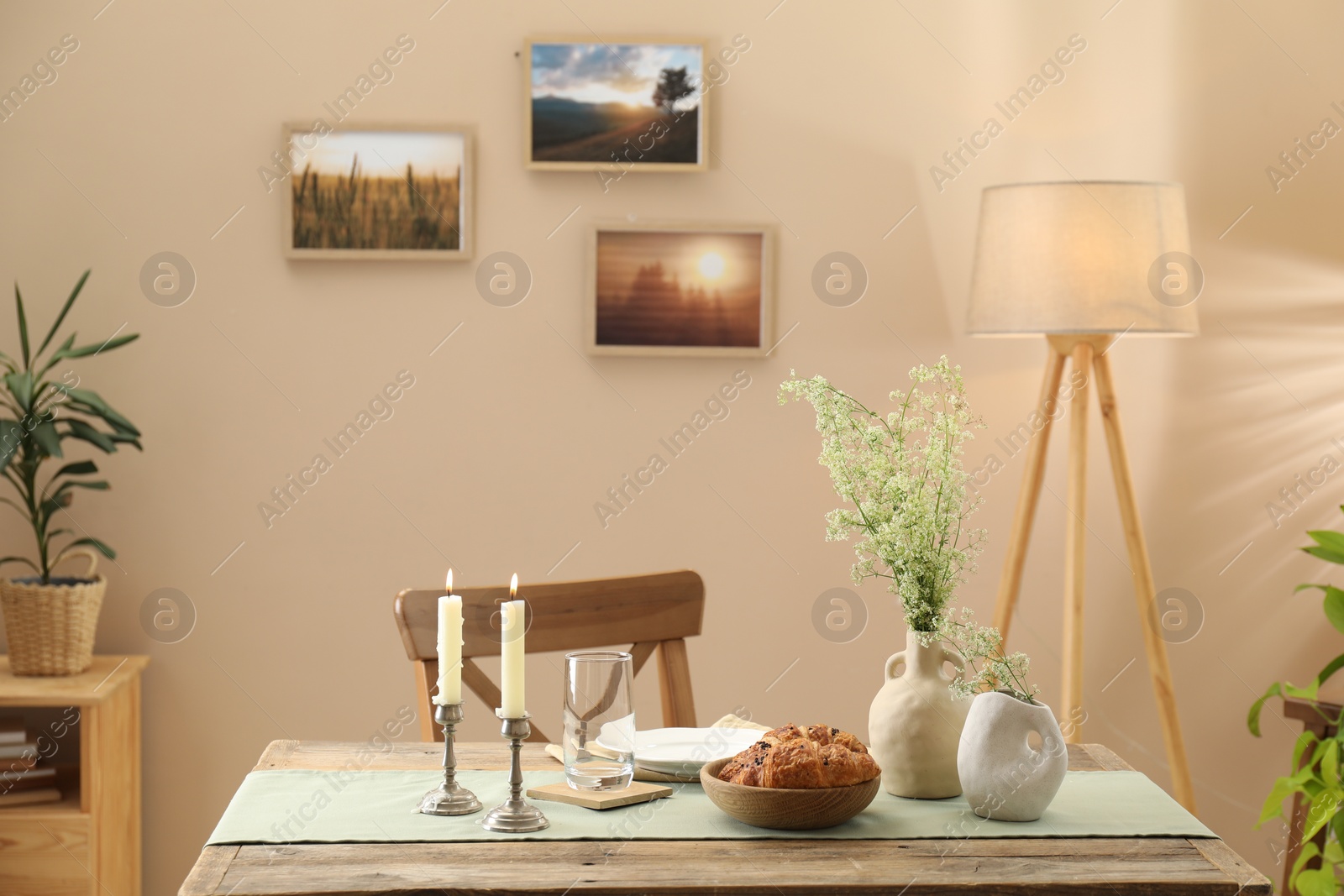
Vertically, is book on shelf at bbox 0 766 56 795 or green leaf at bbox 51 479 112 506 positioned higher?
green leaf at bbox 51 479 112 506

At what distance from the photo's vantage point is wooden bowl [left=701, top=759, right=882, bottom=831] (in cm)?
122

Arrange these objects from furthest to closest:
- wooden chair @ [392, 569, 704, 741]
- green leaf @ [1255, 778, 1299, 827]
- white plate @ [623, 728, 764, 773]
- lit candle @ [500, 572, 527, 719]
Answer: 1. green leaf @ [1255, 778, 1299, 827]
2. wooden chair @ [392, 569, 704, 741]
3. white plate @ [623, 728, 764, 773]
4. lit candle @ [500, 572, 527, 719]

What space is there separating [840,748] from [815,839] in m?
0.10

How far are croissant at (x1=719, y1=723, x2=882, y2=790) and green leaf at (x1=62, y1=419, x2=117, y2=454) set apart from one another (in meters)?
1.67

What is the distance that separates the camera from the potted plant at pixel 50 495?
231 cm

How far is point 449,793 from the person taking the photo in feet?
4.31

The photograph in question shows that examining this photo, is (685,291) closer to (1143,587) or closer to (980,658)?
(1143,587)

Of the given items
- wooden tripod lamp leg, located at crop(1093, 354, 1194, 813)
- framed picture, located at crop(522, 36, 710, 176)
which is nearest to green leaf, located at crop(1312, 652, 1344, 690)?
wooden tripod lamp leg, located at crop(1093, 354, 1194, 813)

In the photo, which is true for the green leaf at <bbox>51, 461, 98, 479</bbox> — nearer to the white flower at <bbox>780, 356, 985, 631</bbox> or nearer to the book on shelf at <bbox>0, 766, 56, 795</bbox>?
the book on shelf at <bbox>0, 766, 56, 795</bbox>

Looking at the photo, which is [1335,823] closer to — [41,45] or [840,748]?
[840,748]

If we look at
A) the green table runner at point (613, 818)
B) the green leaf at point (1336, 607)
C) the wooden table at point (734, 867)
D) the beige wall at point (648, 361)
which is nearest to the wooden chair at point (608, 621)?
the green table runner at point (613, 818)

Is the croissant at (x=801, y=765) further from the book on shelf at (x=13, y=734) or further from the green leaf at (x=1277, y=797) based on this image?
the book on shelf at (x=13, y=734)

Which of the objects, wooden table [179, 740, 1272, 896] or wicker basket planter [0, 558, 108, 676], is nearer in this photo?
wooden table [179, 740, 1272, 896]

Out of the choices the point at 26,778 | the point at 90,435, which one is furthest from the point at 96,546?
the point at 26,778
